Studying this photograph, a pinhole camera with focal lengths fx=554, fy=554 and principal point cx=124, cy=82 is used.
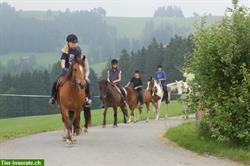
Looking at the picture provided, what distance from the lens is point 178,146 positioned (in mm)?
15391

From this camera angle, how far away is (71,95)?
631 inches

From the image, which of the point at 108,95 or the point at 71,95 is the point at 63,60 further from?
the point at 108,95

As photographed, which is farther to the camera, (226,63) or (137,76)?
(137,76)

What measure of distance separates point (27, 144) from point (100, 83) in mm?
8957

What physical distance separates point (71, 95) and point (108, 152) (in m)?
2.94

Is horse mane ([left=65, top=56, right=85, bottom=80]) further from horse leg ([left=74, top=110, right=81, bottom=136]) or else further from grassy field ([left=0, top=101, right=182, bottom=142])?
grassy field ([left=0, top=101, right=182, bottom=142])

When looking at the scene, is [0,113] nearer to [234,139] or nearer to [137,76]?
[137,76]

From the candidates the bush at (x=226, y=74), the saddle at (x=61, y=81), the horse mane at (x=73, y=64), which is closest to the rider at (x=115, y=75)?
the saddle at (x=61, y=81)

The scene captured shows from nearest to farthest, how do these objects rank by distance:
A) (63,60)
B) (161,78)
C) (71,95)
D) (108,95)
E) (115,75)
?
(71,95) < (63,60) < (108,95) < (115,75) < (161,78)

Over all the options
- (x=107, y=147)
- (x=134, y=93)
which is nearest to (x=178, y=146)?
(x=107, y=147)

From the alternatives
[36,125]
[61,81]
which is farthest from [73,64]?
[36,125]

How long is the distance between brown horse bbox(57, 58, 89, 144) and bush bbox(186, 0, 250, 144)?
3.25m

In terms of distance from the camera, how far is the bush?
1338 cm

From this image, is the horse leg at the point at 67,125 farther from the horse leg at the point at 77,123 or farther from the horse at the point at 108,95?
the horse at the point at 108,95
